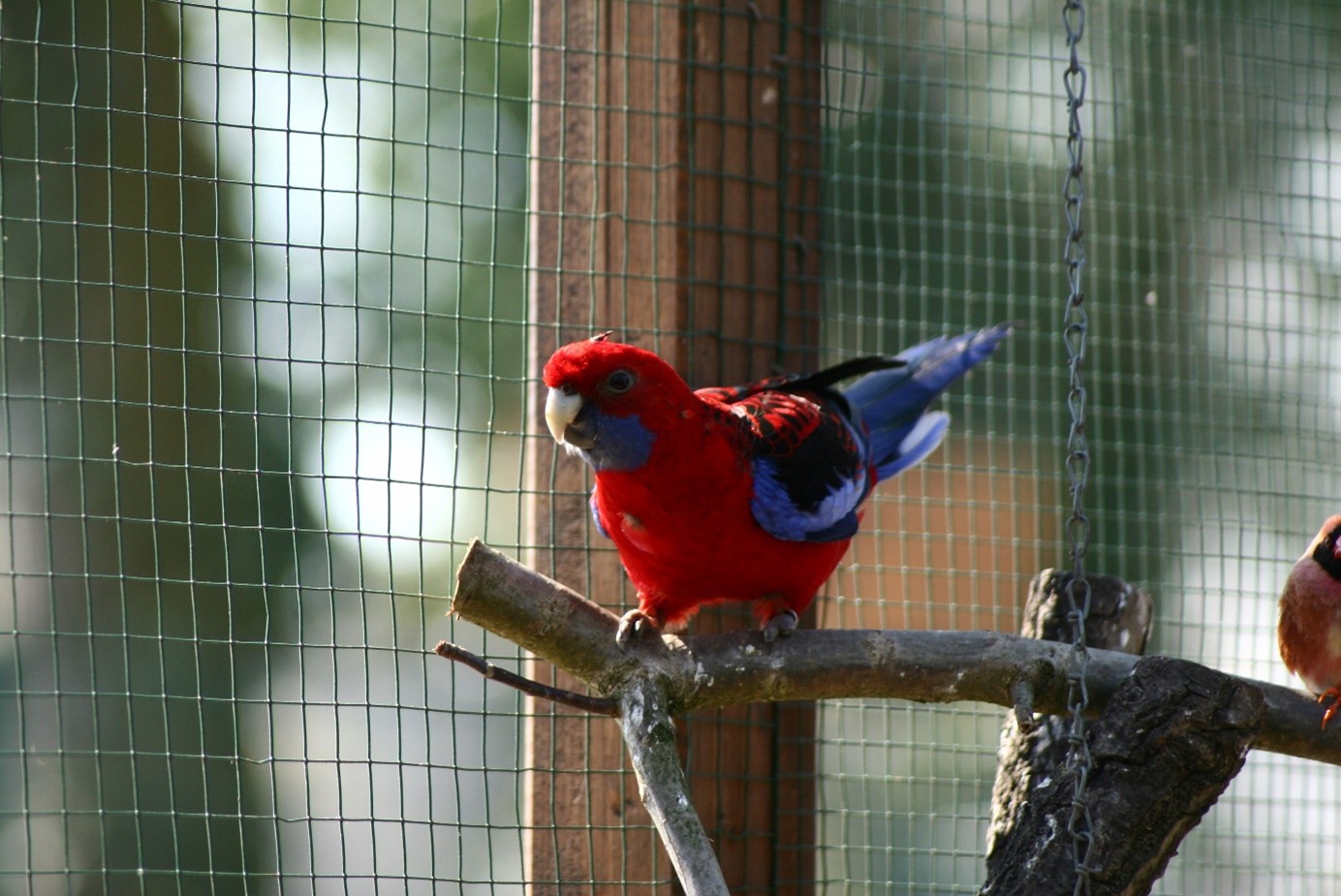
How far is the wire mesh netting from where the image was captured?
7.95ft

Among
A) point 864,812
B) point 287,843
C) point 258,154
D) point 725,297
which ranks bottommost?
point 287,843

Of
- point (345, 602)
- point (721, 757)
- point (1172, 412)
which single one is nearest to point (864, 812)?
point (721, 757)

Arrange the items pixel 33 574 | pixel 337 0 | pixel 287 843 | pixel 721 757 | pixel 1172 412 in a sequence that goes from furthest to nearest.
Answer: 1. pixel 337 0
2. pixel 287 843
3. pixel 1172 412
4. pixel 721 757
5. pixel 33 574

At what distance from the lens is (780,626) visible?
2188 mm

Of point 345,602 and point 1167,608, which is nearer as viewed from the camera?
point 1167,608

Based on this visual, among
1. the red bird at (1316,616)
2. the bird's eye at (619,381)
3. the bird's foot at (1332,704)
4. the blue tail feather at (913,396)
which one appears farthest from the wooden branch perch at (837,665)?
the blue tail feather at (913,396)

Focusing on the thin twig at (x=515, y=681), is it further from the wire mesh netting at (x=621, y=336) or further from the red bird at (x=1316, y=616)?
the red bird at (x=1316, y=616)

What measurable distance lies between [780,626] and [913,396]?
86 cm

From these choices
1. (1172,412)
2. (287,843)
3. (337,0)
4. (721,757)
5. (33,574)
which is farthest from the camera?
(337,0)

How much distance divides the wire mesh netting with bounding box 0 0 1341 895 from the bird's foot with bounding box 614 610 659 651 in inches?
17.2

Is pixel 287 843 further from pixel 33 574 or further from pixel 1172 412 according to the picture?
pixel 1172 412

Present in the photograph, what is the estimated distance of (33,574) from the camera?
7.54ft

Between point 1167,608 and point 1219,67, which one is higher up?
point 1219,67

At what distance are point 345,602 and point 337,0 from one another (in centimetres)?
208
